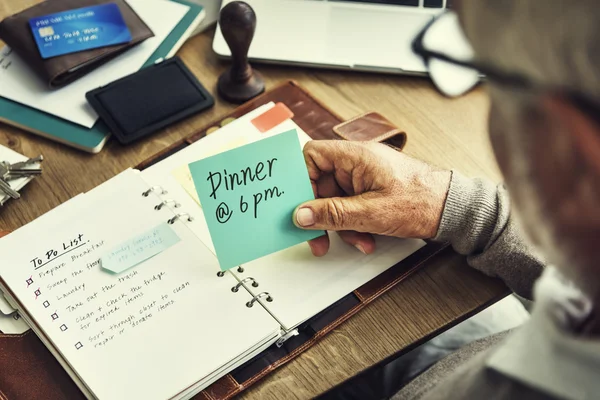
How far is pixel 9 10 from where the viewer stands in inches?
46.8

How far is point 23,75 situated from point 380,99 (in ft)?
2.00

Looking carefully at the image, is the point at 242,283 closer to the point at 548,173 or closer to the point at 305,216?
the point at 305,216

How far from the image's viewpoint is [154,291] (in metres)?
0.79

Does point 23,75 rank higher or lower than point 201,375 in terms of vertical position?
higher

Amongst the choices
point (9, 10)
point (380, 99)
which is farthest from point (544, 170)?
point (9, 10)

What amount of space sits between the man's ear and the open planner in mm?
469

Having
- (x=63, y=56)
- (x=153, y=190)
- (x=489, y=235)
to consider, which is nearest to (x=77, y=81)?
(x=63, y=56)

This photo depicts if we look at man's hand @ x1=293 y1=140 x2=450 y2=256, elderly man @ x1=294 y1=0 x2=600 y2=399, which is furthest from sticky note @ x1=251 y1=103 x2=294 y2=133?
elderly man @ x1=294 y1=0 x2=600 y2=399

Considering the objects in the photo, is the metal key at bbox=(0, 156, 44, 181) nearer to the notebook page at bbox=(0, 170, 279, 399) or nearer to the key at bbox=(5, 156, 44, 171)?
the key at bbox=(5, 156, 44, 171)

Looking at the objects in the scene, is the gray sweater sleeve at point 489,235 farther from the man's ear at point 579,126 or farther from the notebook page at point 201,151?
the man's ear at point 579,126

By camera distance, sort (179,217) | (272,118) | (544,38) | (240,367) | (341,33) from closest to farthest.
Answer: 1. (544,38)
2. (240,367)
3. (179,217)
4. (272,118)
5. (341,33)

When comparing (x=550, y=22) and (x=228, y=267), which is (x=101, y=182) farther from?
(x=550, y=22)

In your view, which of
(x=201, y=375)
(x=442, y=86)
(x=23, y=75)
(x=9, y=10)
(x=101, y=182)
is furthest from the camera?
(x=9, y=10)

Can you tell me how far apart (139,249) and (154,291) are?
66 mm
